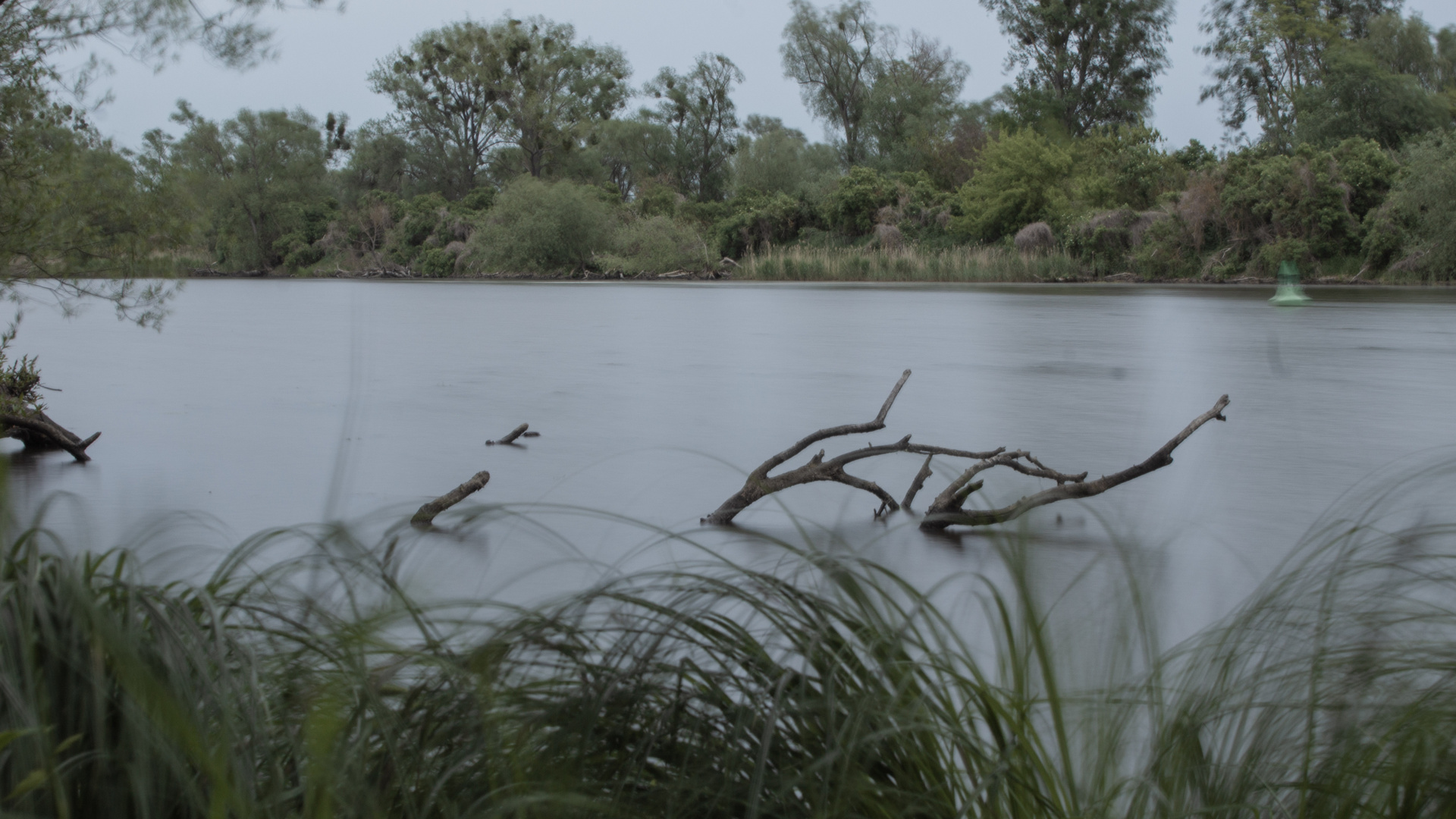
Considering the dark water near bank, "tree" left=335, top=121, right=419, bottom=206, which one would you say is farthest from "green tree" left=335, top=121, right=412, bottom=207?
the dark water near bank

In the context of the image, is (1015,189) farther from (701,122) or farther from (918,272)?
(701,122)

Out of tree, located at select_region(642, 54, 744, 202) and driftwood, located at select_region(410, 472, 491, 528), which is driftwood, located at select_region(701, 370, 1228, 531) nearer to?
driftwood, located at select_region(410, 472, 491, 528)

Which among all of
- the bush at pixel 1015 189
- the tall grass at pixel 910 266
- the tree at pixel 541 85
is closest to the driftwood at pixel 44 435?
the tall grass at pixel 910 266

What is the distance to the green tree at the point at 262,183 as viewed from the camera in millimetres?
39250

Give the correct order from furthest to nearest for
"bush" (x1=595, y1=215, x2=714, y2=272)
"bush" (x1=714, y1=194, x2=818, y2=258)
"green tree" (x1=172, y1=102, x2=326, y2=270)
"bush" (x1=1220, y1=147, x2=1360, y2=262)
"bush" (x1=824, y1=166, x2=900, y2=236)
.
Answer: "green tree" (x1=172, y1=102, x2=326, y2=270) < "bush" (x1=714, y1=194, x2=818, y2=258) < "bush" (x1=595, y1=215, x2=714, y2=272) < "bush" (x1=824, y1=166, x2=900, y2=236) < "bush" (x1=1220, y1=147, x2=1360, y2=262)

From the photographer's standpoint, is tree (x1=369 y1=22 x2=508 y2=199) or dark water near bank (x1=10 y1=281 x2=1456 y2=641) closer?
dark water near bank (x1=10 y1=281 x2=1456 y2=641)

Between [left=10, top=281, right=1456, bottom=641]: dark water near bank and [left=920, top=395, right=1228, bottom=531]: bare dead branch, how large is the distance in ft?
0.25

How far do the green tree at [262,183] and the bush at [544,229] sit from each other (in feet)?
28.4

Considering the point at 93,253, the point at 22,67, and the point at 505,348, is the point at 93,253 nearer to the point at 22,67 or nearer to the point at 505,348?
the point at 22,67

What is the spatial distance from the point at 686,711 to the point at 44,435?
4.38 metres

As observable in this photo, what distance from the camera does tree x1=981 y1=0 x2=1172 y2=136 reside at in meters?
43.4

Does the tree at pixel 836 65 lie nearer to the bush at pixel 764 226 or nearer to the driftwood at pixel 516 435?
the bush at pixel 764 226

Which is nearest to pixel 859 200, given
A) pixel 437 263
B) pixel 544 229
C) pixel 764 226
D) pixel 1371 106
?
pixel 764 226

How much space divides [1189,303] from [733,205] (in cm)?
2363
